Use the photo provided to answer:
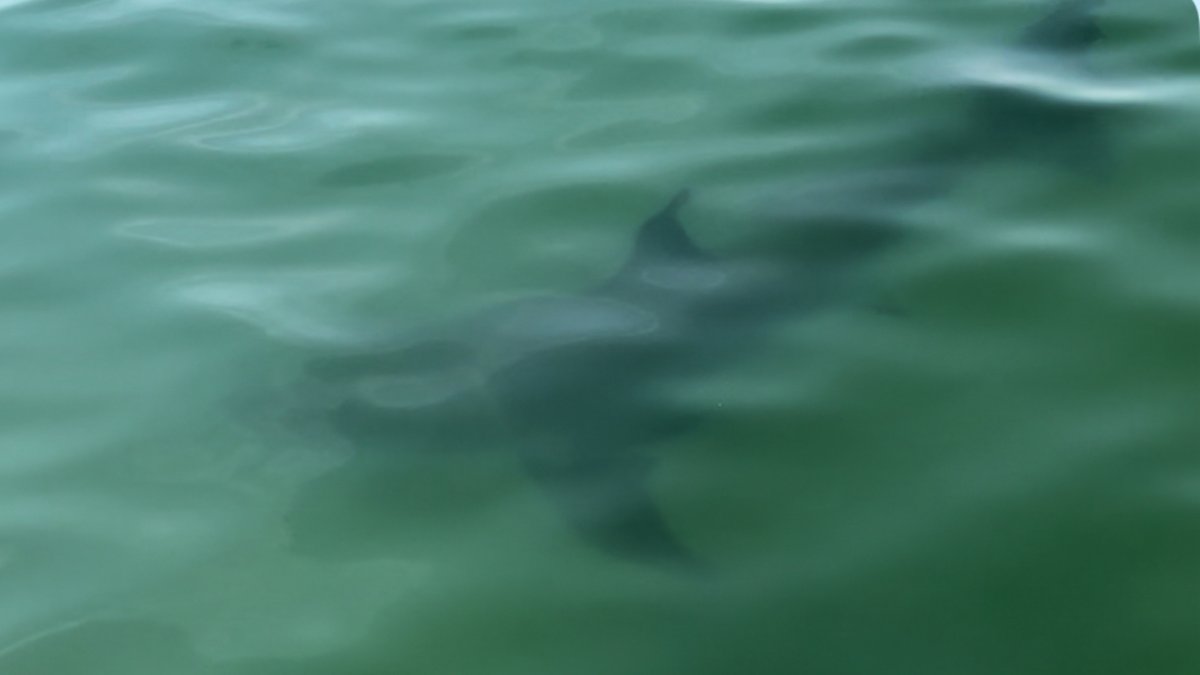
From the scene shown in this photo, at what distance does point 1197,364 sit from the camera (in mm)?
5820

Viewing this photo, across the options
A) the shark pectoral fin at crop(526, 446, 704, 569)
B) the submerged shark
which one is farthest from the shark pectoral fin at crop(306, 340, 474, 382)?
the shark pectoral fin at crop(526, 446, 704, 569)

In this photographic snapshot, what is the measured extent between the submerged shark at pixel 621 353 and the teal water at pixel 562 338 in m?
0.06

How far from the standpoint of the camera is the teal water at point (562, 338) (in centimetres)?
493

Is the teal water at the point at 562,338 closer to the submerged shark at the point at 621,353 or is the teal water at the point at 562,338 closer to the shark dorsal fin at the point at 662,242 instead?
the submerged shark at the point at 621,353

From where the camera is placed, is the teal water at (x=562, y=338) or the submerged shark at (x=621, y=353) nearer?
the teal water at (x=562, y=338)

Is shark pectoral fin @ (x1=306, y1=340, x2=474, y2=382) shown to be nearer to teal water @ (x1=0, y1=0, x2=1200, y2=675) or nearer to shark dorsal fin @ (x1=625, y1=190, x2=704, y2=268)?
teal water @ (x1=0, y1=0, x2=1200, y2=675)

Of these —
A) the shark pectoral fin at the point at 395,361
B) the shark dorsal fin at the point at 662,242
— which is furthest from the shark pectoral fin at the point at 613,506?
the shark dorsal fin at the point at 662,242

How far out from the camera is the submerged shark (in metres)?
5.75

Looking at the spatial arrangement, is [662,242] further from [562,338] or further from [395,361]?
[395,361]

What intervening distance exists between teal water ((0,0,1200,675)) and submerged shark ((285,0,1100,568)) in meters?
0.06

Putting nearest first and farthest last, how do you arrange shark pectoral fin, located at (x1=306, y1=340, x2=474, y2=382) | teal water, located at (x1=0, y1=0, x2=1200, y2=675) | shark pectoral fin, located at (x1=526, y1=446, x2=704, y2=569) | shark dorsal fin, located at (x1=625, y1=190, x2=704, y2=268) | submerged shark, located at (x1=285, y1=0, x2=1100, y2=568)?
teal water, located at (x1=0, y1=0, x2=1200, y2=675) → shark pectoral fin, located at (x1=526, y1=446, x2=704, y2=569) → submerged shark, located at (x1=285, y1=0, x2=1100, y2=568) → shark pectoral fin, located at (x1=306, y1=340, x2=474, y2=382) → shark dorsal fin, located at (x1=625, y1=190, x2=704, y2=268)

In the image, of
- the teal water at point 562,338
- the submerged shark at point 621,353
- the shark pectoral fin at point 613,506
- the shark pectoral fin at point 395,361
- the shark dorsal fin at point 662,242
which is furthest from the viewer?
the shark dorsal fin at point 662,242

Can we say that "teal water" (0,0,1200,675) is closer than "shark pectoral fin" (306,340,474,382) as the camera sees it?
Yes

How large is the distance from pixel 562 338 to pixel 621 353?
0.30 metres
